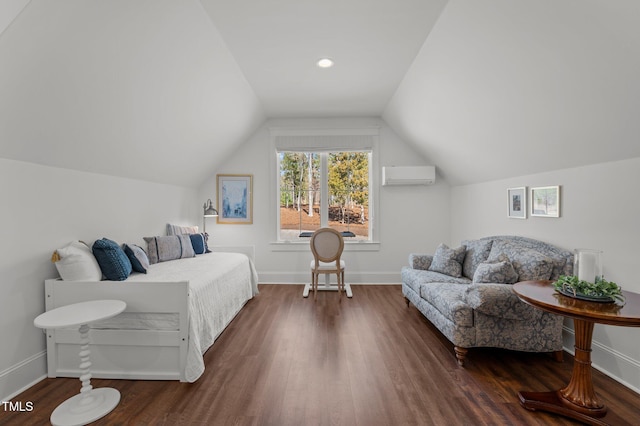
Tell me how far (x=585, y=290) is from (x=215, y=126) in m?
3.90

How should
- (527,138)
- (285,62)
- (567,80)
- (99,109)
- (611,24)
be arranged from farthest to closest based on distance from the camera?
(285,62), (527,138), (99,109), (567,80), (611,24)

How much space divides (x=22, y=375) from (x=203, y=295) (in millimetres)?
1243

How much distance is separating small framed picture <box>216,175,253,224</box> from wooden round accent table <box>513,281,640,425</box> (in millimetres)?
3950

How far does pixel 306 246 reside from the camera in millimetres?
4840

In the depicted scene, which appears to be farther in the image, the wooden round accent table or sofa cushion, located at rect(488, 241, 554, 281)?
sofa cushion, located at rect(488, 241, 554, 281)

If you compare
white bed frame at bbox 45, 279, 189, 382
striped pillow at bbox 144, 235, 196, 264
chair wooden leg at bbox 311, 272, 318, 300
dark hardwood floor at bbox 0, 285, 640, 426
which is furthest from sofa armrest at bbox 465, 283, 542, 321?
striped pillow at bbox 144, 235, 196, 264

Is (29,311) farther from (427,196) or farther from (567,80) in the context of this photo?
(427,196)

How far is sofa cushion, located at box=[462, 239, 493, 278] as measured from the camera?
3236 mm

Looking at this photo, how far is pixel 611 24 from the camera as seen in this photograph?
150 centimetres

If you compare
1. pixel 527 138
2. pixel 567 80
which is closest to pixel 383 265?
pixel 527 138

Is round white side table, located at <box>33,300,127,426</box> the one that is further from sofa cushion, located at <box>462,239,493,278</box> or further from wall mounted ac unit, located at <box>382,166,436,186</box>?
wall mounted ac unit, located at <box>382,166,436,186</box>

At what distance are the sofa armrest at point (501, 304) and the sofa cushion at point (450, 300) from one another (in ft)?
0.33

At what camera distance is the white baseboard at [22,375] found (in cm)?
192

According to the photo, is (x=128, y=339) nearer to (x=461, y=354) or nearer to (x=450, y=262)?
(x=461, y=354)
